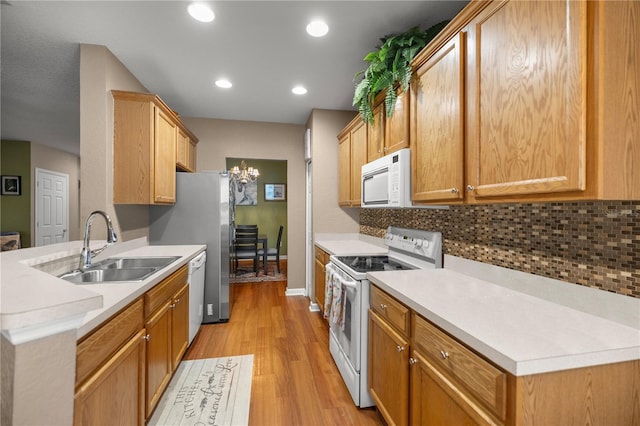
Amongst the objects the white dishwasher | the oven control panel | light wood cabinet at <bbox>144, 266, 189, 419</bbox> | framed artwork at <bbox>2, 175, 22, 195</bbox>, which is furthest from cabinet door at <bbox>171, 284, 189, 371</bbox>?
framed artwork at <bbox>2, 175, 22, 195</bbox>

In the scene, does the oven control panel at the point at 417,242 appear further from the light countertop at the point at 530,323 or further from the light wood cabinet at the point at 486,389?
the light wood cabinet at the point at 486,389

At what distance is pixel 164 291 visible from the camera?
6.12 ft

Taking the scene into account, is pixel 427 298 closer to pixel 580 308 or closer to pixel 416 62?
pixel 580 308

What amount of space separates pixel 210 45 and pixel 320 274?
2.42 m

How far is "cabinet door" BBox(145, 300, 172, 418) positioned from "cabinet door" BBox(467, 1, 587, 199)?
6.37 feet

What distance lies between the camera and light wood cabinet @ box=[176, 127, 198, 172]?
10.5ft

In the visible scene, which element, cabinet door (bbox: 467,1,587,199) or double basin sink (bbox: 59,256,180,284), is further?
double basin sink (bbox: 59,256,180,284)

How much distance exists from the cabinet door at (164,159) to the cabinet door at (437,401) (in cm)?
244

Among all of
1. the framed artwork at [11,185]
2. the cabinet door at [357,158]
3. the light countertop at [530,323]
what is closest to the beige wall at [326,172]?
the cabinet door at [357,158]

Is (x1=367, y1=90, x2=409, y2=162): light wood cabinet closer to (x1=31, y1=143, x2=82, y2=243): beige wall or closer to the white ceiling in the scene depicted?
the white ceiling

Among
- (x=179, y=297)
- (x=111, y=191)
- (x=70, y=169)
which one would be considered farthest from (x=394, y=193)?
(x=70, y=169)

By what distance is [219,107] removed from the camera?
3594 millimetres

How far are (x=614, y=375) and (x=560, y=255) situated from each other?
51 cm

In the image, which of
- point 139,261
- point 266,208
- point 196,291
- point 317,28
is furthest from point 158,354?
point 266,208
